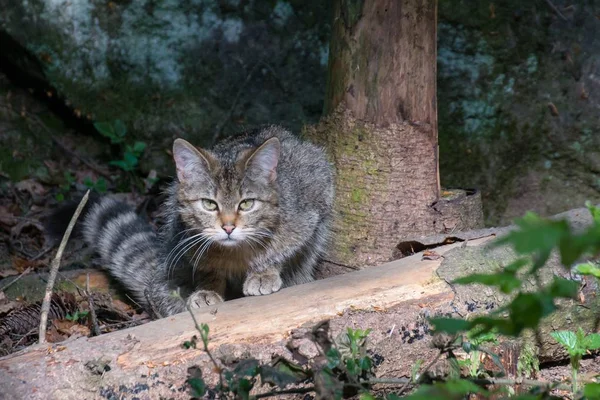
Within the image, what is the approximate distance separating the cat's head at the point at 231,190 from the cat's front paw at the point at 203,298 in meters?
0.26

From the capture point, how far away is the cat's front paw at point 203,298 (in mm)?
3244

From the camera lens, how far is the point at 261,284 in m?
3.16

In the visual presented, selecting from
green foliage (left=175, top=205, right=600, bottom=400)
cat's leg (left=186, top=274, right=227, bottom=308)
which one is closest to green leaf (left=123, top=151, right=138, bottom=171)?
cat's leg (left=186, top=274, right=227, bottom=308)

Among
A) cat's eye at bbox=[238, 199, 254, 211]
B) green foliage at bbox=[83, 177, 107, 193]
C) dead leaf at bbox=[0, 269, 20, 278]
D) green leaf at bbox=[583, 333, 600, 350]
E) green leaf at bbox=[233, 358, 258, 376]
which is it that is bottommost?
dead leaf at bbox=[0, 269, 20, 278]

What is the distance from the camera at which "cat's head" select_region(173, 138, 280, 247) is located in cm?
331

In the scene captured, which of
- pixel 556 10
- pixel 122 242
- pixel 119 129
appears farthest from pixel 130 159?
pixel 556 10

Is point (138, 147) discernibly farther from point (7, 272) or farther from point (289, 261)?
point (289, 261)

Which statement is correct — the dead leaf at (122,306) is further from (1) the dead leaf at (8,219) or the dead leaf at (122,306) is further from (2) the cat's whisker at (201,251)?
(1) the dead leaf at (8,219)

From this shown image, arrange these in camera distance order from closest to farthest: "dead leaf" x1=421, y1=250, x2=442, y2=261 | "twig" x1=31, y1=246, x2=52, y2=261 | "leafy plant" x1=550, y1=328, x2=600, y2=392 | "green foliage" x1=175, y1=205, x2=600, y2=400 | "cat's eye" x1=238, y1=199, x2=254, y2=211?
"green foliage" x1=175, y1=205, x2=600, y2=400 < "leafy plant" x1=550, y1=328, x2=600, y2=392 < "dead leaf" x1=421, y1=250, x2=442, y2=261 < "cat's eye" x1=238, y1=199, x2=254, y2=211 < "twig" x1=31, y1=246, x2=52, y2=261

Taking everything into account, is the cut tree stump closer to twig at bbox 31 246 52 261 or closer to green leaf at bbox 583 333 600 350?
green leaf at bbox 583 333 600 350

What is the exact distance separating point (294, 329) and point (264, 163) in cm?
106

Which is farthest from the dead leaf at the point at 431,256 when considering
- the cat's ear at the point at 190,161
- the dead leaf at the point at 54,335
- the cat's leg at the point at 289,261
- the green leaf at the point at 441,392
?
the dead leaf at the point at 54,335

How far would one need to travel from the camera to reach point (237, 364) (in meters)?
2.19

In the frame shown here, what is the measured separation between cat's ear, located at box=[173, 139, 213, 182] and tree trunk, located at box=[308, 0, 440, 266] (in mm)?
685
